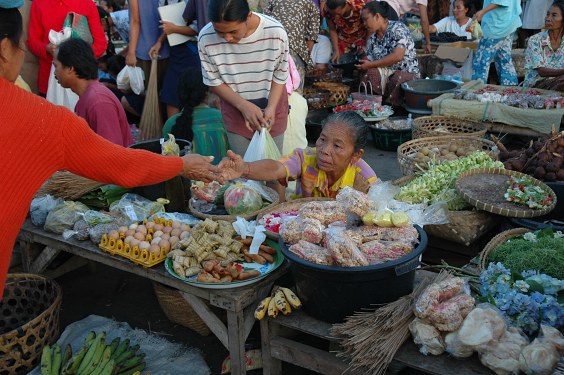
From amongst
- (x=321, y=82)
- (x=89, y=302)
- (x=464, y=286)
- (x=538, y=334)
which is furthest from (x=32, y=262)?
(x=321, y=82)

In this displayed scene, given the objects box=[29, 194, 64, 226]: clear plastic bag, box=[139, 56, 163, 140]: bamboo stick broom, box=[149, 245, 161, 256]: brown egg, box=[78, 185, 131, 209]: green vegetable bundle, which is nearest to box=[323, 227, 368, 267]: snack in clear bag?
box=[149, 245, 161, 256]: brown egg

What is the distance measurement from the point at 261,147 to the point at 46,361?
180 centimetres

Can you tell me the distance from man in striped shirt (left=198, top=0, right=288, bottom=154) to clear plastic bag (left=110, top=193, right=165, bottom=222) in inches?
32.7

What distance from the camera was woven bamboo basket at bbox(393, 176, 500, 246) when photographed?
128 inches

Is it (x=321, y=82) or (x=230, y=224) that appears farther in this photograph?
(x=321, y=82)

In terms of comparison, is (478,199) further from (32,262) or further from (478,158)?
(32,262)

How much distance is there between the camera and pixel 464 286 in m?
2.42

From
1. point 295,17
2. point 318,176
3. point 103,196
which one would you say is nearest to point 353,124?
point 318,176

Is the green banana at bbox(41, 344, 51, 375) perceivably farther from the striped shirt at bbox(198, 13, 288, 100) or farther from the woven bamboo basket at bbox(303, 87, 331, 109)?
the woven bamboo basket at bbox(303, 87, 331, 109)

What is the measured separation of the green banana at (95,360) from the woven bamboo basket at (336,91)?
4832 millimetres

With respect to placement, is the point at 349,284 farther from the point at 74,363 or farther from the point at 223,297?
the point at 74,363

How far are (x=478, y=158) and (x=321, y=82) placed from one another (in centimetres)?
358

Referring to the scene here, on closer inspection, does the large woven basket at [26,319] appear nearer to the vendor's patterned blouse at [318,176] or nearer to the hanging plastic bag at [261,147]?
the hanging plastic bag at [261,147]

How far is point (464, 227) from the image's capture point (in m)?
3.26
